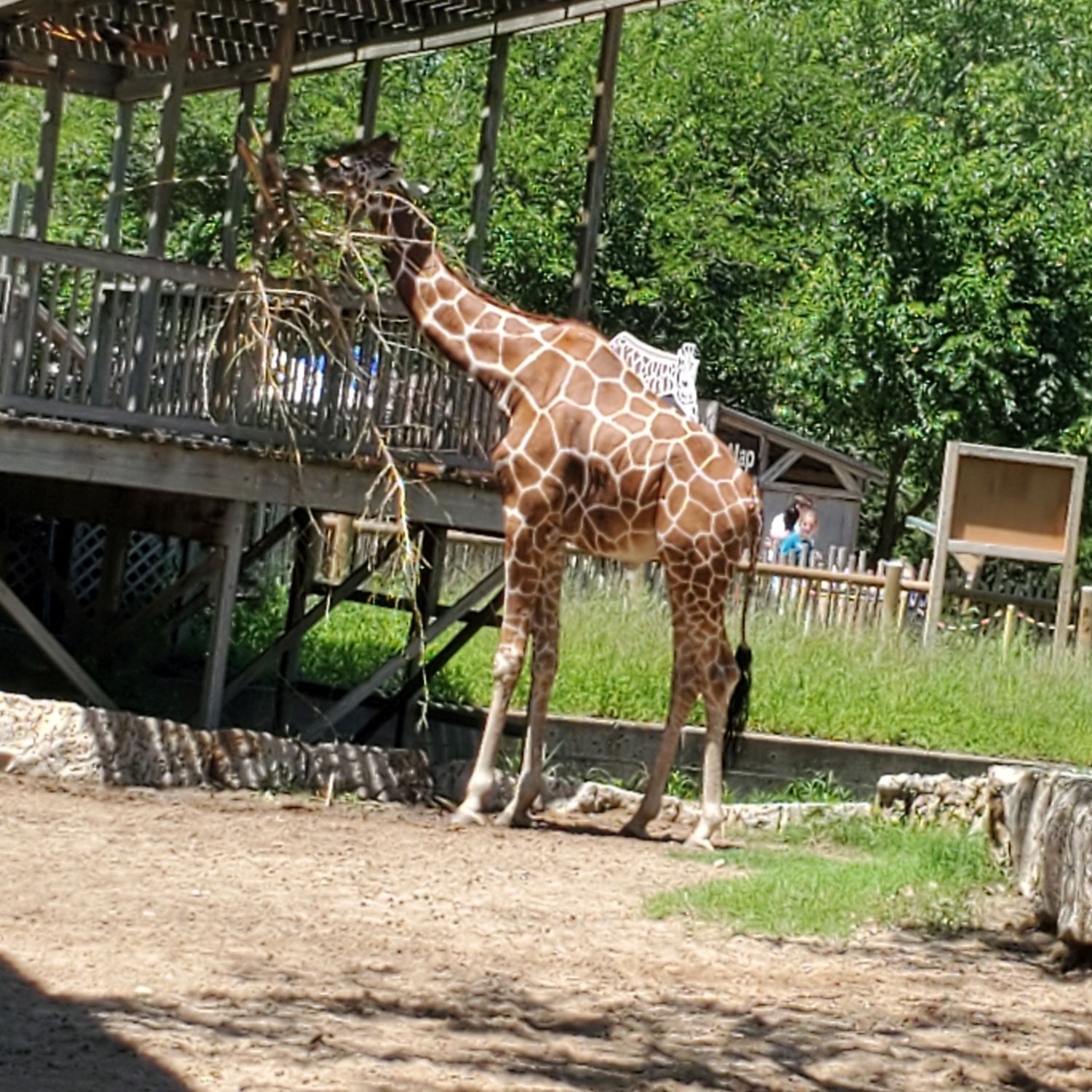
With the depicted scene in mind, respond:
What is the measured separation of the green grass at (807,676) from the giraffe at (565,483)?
2904 millimetres

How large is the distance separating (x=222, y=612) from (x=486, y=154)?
3094 millimetres

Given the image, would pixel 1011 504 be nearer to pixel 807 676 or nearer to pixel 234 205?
pixel 807 676

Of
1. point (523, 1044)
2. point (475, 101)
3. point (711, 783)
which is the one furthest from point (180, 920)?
point (475, 101)

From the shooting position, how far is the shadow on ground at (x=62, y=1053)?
19.9 feet

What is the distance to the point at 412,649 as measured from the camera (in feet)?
44.0

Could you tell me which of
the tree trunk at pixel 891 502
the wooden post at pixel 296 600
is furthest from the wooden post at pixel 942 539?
the tree trunk at pixel 891 502

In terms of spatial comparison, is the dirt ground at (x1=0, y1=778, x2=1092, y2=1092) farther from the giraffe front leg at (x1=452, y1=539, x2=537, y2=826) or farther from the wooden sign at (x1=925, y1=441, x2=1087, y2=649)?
the wooden sign at (x1=925, y1=441, x2=1087, y2=649)

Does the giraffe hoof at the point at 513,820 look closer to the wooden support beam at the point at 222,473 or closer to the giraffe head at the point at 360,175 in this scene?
the wooden support beam at the point at 222,473

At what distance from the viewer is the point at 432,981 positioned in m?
7.99

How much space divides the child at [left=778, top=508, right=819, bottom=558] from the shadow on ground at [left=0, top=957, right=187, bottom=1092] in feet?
58.4

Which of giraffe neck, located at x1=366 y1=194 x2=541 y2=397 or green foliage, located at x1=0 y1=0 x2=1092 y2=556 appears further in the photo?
green foliage, located at x1=0 y1=0 x2=1092 y2=556

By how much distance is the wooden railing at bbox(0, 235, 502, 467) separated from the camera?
39.3 feet

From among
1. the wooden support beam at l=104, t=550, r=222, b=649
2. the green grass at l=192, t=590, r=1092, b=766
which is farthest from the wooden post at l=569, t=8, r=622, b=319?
the green grass at l=192, t=590, r=1092, b=766

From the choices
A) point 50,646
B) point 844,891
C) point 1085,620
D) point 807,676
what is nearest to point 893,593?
point 1085,620
